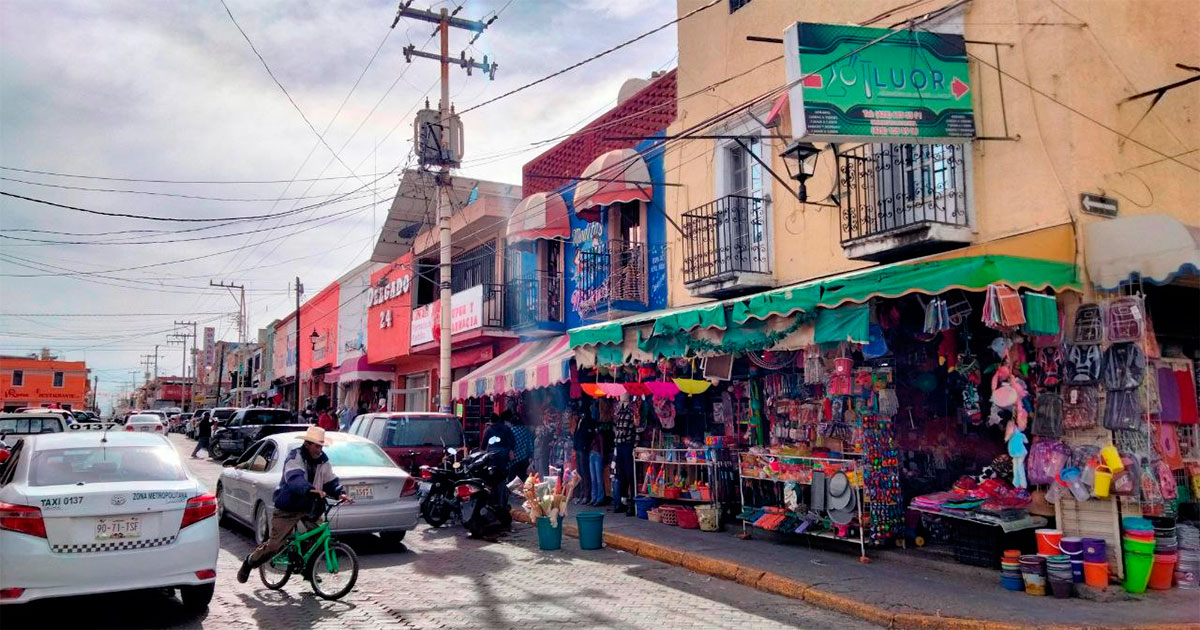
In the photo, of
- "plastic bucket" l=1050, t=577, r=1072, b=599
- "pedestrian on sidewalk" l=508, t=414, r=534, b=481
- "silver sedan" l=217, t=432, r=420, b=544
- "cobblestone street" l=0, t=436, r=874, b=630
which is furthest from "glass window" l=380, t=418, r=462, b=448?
"plastic bucket" l=1050, t=577, r=1072, b=599

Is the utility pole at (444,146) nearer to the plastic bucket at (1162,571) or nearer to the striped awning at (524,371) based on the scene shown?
the striped awning at (524,371)

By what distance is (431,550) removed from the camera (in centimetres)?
1115

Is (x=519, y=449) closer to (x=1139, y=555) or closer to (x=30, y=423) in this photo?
(x=1139, y=555)

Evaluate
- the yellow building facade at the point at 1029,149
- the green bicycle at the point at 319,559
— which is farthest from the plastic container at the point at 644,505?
the green bicycle at the point at 319,559

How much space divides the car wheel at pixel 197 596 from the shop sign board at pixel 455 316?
564 inches

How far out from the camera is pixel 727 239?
519 inches

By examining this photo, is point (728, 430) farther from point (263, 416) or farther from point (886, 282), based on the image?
point (263, 416)

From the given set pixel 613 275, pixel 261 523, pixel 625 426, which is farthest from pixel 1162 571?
pixel 613 275

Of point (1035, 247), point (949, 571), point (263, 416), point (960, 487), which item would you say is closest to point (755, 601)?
point (949, 571)

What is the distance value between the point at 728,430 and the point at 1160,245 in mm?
6626

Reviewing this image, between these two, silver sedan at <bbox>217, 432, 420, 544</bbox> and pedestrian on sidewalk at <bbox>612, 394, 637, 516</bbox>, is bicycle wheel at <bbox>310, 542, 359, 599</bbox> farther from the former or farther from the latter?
pedestrian on sidewalk at <bbox>612, 394, 637, 516</bbox>

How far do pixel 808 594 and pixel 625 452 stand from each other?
19.6ft

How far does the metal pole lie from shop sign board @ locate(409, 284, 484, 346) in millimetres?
2835

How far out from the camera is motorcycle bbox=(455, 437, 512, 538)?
12070 mm
